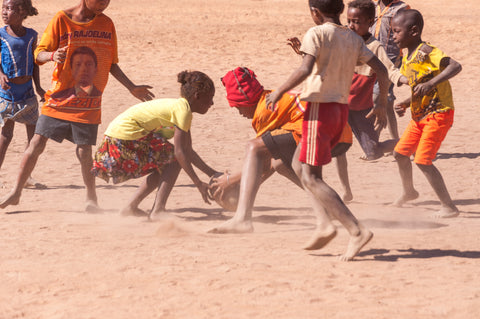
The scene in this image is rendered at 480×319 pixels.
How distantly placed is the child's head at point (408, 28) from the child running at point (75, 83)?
7.12ft

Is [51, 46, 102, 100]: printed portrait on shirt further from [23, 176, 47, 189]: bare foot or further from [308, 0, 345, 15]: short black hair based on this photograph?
[308, 0, 345, 15]: short black hair

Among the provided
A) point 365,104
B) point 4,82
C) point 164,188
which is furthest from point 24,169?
point 365,104

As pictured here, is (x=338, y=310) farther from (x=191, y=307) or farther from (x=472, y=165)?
(x=472, y=165)

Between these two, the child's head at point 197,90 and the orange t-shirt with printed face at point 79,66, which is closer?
the child's head at point 197,90

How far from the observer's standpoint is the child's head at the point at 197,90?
6148 millimetres

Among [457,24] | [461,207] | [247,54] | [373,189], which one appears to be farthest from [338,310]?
[457,24]

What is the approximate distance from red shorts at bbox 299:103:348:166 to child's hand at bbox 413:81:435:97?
60.3 inches

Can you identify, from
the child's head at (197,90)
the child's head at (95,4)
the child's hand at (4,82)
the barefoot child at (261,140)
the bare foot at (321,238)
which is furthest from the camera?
the child's hand at (4,82)

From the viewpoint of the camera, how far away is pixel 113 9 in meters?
24.4

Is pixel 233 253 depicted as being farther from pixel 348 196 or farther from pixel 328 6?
pixel 348 196

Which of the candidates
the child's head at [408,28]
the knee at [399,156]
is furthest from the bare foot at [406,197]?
the child's head at [408,28]

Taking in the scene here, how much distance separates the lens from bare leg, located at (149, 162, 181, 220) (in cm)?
633

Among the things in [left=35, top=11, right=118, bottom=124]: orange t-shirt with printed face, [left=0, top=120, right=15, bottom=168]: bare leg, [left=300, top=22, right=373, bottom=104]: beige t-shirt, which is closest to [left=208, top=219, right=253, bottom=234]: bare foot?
[left=300, top=22, right=373, bottom=104]: beige t-shirt

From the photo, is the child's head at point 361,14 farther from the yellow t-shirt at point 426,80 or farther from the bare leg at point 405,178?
the bare leg at point 405,178
